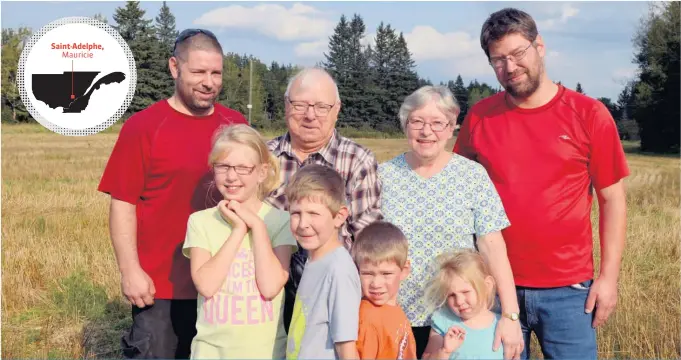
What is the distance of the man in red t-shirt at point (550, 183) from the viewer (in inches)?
141

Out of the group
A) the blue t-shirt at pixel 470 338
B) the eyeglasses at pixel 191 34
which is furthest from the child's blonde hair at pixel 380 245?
the eyeglasses at pixel 191 34

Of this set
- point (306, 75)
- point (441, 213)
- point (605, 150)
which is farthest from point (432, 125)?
point (605, 150)

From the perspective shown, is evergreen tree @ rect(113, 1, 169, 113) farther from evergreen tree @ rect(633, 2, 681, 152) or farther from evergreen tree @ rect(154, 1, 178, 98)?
evergreen tree @ rect(633, 2, 681, 152)

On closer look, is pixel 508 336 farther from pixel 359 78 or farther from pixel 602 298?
pixel 359 78

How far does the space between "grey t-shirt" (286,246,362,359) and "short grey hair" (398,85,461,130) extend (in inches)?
32.5

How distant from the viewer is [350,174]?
341 centimetres

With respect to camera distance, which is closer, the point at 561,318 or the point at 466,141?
the point at 561,318

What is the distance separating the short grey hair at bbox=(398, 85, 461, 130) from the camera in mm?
3330

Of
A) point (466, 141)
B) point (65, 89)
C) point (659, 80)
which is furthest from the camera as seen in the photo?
point (659, 80)

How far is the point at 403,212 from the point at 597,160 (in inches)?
45.2

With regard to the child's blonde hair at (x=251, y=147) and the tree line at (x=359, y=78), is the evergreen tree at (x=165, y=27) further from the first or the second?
the child's blonde hair at (x=251, y=147)

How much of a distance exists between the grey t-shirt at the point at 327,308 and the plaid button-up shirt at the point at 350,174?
0.32m

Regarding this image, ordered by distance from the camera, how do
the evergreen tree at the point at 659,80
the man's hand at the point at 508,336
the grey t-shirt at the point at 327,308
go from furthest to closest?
the evergreen tree at the point at 659,80
the man's hand at the point at 508,336
the grey t-shirt at the point at 327,308

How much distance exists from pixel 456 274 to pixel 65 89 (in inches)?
514
